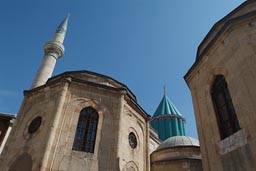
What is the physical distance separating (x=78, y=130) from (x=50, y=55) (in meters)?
16.7

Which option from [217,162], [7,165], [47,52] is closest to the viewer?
[217,162]

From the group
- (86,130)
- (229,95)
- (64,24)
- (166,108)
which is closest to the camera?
(229,95)

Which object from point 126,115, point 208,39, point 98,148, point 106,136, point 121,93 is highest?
point 208,39

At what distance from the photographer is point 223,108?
7.97 metres

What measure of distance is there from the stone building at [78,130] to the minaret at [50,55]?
9.44 meters

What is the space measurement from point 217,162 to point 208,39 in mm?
5845

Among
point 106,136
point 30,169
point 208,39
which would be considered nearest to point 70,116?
point 106,136

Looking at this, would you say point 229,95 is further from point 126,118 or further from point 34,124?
point 34,124

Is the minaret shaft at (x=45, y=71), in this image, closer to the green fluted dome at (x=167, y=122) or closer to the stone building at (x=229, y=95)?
the stone building at (x=229, y=95)

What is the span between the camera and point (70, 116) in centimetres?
1026

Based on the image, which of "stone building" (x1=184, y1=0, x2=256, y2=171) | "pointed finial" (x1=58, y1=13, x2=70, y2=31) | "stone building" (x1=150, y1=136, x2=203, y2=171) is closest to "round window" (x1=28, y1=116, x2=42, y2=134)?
"stone building" (x1=184, y1=0, x2=256, y2=171)

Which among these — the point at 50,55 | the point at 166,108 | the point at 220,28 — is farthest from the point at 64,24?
the point at 220,28

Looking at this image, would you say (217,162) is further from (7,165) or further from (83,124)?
(7,165)

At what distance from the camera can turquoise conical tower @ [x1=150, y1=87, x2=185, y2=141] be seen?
108 ft
